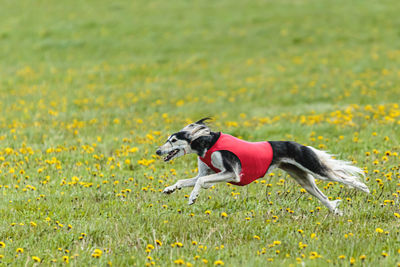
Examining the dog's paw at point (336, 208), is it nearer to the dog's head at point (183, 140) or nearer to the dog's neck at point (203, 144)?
the dog's neck at point (203, 144)

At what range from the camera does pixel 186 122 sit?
11523mm

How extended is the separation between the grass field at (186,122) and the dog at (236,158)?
0.44 meters

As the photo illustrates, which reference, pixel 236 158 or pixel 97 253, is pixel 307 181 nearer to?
pixel 236 158

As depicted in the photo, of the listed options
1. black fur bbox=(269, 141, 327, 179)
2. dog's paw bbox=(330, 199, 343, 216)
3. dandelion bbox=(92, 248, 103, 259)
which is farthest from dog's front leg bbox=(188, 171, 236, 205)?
dog's paw bbox=(330, 199, 343, 216)

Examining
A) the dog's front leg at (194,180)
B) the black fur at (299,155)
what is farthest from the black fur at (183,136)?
the black fur at (299,155)

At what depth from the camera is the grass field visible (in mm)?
4859

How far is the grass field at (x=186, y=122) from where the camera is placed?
191 inches

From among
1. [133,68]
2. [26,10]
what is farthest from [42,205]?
[26,10]

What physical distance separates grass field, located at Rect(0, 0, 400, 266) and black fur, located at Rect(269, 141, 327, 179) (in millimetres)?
573

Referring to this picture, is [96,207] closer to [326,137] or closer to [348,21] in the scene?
[326,137]

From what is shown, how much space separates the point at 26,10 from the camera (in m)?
29.8

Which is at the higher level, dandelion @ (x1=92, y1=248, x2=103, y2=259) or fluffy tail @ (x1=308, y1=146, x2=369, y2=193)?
dandelion @ (x1=92, y1=248, x2=103, y2=259)

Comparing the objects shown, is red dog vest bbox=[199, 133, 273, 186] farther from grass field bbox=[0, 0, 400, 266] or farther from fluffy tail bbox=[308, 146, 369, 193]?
fluffy tail bbox=[308, 146, 369, 193]

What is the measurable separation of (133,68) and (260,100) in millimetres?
6580
